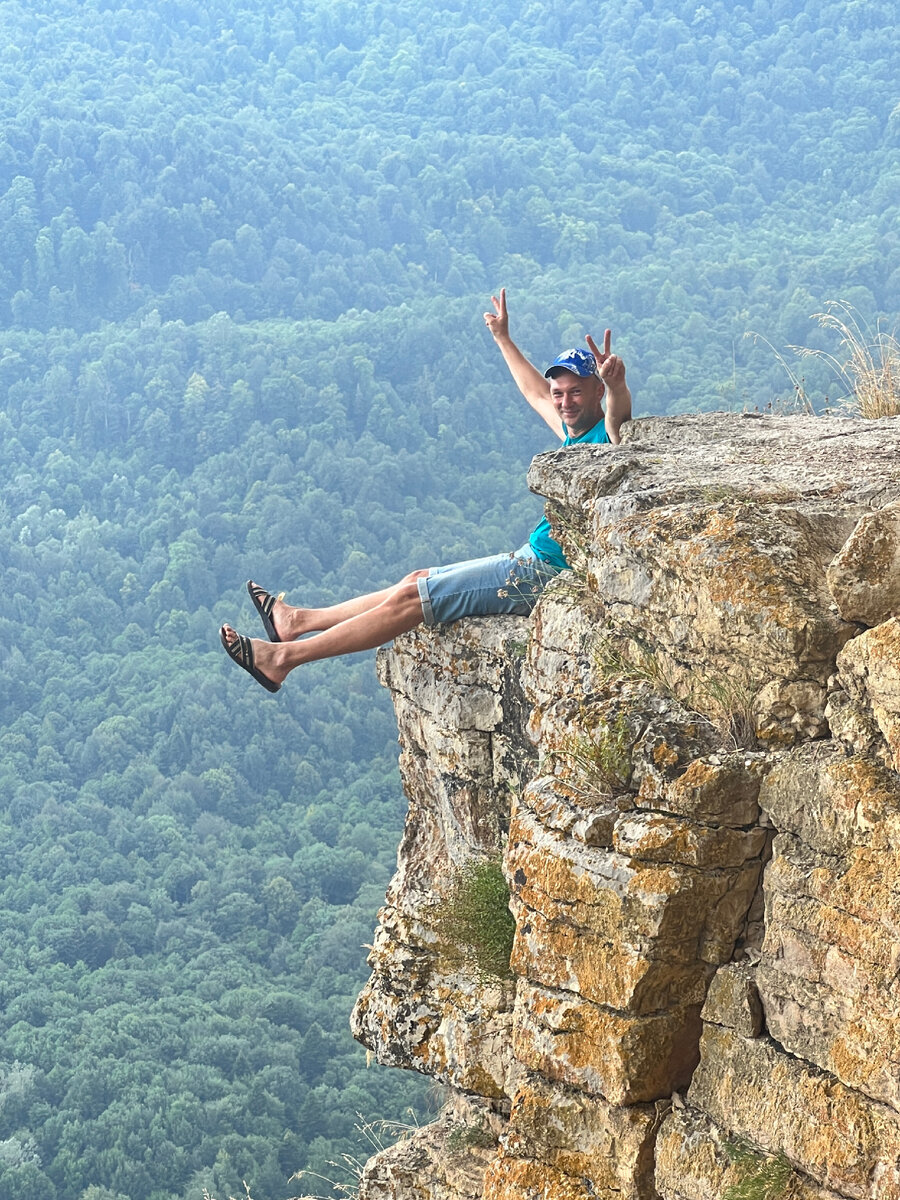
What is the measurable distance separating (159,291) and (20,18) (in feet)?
141

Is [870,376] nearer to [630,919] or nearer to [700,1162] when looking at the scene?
[630,919]

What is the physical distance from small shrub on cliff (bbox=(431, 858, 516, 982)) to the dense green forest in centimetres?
294

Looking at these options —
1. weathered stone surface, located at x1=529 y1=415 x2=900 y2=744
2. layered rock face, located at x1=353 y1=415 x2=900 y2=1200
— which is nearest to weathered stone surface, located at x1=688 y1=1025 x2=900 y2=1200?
layered rock face, located at x1=353 y1=415 x2=900 y2=1200

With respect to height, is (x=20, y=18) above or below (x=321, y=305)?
above

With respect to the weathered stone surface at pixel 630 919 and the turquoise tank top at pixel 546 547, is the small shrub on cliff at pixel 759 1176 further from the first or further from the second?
the turquoise tank top at pixel 546 547

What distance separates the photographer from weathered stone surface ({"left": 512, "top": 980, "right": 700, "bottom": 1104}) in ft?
12.7

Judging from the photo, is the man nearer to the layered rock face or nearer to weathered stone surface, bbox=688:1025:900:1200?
the layered rock face

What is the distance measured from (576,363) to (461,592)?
1189 mm

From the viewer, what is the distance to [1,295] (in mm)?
137625

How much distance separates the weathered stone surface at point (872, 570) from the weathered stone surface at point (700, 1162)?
1416mm

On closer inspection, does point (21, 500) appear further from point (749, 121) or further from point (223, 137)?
point (749, 121)

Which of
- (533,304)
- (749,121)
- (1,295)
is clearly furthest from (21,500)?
(749,121)

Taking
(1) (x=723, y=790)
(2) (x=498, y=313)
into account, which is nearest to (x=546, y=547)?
(2) (x=498, y=313)

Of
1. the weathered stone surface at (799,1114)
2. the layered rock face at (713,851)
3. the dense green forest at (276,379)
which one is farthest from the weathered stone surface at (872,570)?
the dense green forest at (276,379)
